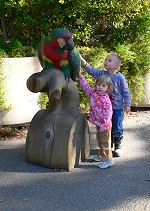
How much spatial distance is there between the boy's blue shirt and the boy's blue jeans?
0.08m

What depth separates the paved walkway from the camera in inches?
148

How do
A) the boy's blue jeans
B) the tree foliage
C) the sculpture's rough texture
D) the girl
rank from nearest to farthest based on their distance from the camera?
the sculpture's rough texture → the girl → the boy's blue jeans → the tree foliage

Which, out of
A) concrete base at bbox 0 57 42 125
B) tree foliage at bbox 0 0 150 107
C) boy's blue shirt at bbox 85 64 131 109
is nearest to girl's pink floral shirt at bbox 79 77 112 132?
boy's blue shirt at bbox 85 64 131 109

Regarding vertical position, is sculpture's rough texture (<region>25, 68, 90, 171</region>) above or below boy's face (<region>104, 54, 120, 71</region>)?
below

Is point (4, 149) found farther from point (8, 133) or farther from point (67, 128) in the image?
point (67, 128)

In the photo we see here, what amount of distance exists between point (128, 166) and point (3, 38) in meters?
3.50

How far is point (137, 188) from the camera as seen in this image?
4141mm

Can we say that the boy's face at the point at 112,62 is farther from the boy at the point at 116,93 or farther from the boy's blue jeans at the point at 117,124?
the boy's blue jeans at the point at 117,124

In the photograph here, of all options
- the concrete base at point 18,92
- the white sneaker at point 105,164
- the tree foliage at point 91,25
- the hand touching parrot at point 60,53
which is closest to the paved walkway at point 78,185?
the white sneaker at point 105,164

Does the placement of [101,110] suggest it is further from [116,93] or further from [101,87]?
[116,93]

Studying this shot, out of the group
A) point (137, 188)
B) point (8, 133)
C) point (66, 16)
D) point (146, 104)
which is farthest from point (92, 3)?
point (137, 188)

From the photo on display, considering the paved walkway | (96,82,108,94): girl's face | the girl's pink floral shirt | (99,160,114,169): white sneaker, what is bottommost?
the paved walkway

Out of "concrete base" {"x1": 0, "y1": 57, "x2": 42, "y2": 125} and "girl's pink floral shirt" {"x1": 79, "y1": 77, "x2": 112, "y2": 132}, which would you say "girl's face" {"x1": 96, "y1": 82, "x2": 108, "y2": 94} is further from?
"concrete base" {"x1": 0, "y1": 57, "x2": 42, "y2": 125}

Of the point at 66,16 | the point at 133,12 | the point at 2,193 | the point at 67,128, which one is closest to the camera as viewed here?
the point at 2,193
